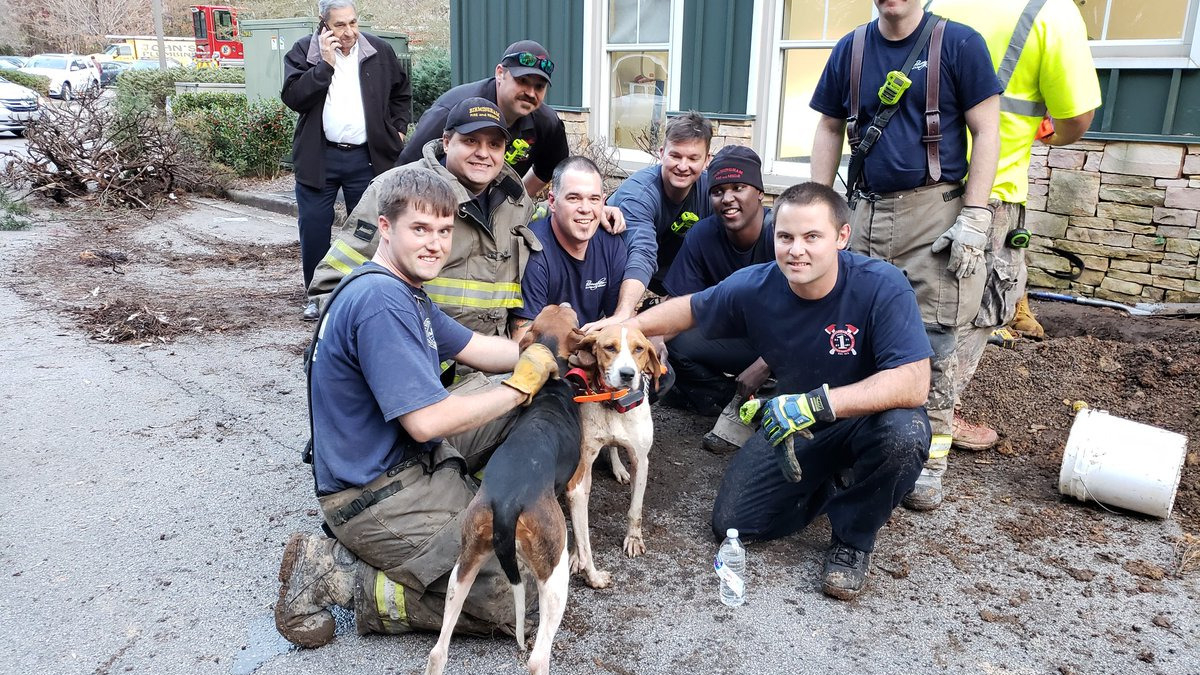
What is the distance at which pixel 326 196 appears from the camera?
20.5 ft

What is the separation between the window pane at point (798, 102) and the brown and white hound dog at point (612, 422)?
5254 mm

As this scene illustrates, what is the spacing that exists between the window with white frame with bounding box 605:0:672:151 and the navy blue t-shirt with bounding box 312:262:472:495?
6.74 meters

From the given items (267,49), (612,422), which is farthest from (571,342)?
(267,49)

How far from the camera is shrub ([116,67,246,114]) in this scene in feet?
53.3

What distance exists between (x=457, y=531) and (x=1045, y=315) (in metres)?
5.01

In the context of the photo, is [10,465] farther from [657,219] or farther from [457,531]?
[657,219]

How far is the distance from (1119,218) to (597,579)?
517cm

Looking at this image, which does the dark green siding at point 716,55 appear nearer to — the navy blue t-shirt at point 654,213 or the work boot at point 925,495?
the navy blue t-shirt at point 654,213

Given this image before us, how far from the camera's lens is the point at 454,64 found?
11203 millimetres

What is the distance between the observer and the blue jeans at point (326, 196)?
20.2ft

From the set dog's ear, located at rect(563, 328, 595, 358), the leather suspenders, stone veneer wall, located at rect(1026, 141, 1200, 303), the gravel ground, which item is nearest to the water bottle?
the gravel ground

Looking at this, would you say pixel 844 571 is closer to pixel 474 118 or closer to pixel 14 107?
pixel 474 118

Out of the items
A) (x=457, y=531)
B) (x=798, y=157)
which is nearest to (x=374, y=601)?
(x=457, y=531)

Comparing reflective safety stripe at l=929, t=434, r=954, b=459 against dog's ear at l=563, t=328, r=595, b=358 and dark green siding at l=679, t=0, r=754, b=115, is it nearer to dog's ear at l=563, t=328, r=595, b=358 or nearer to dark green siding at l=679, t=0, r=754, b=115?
dog's ear at l=563, t=328, r=595, b=358
